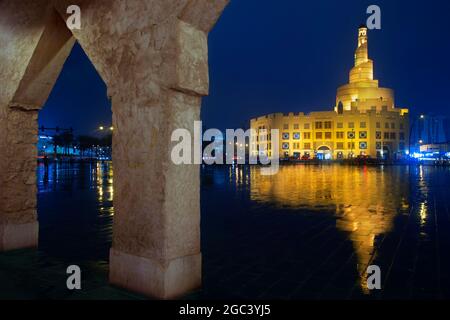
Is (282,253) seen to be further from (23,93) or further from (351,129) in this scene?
(351,129)

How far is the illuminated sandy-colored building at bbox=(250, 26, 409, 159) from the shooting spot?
294 ft

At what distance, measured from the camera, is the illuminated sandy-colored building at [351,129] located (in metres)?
89.7

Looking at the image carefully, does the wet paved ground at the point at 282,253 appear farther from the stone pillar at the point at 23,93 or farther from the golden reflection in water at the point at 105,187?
the golden reflection in water at the point at 105,187

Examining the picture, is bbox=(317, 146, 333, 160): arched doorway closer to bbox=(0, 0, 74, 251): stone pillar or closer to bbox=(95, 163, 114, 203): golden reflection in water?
bbox=(95, 163, 114, 203): golden reflection in water

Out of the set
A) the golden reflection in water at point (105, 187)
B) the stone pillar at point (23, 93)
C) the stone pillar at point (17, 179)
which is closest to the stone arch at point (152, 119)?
the stone pillar at point (23, 93)

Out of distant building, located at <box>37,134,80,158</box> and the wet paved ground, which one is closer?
the wet paved ground

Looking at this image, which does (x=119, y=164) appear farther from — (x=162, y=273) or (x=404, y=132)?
(x=404, y=132)

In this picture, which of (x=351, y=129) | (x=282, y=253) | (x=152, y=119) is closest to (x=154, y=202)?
(x=152, y=119)

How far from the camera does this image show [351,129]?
90.2m

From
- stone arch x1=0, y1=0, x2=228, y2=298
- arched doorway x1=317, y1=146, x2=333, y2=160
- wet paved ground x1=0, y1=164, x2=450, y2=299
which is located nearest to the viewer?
stone arch x1=0, y1=0, x2=228, y2=298

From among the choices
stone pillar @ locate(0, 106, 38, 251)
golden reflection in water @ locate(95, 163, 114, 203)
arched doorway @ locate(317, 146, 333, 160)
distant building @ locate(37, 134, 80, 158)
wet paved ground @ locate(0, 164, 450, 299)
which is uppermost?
→ distant building @ locate(37, 134, 80, 158)

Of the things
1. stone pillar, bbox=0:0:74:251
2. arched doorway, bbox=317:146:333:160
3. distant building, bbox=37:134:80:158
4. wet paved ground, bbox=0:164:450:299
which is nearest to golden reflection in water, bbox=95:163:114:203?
wet paved ground, bbox=0:164:450:299

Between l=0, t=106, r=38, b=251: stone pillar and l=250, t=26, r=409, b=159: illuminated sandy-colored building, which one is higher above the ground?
l=250, t=26, r=409, b=159: illuminated sandy-colored building
